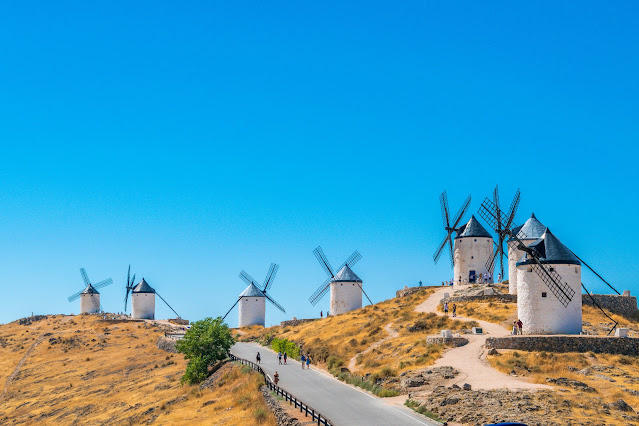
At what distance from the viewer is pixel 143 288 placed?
340ft

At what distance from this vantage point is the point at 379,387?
34500mm

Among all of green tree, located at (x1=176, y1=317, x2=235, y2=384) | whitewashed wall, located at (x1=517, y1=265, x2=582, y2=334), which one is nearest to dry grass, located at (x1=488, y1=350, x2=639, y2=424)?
whitewashed wall, located at (x1=517, y1=265, x2=582, y2=334)

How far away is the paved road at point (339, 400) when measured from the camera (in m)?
26.7

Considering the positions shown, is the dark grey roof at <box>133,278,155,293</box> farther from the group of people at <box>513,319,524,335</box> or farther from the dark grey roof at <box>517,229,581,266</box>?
the dark grey roof at <box>517,229,581,266</box>

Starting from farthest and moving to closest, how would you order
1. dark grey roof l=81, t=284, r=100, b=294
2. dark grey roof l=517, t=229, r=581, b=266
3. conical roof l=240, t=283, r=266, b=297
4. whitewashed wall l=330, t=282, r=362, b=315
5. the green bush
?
1. dark grey roof l=81, t=284, r=100, b=294
2. conical roof l=240, t=283, r=266, b=297
3. whitewashed wall l=330, t=282, r=362, b=315
4. the green bush
5. dark grey roof l=517, t=229, r=581, b=266

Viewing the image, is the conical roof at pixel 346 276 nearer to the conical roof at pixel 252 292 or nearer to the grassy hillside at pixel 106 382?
the conical roof at pixel 252 292

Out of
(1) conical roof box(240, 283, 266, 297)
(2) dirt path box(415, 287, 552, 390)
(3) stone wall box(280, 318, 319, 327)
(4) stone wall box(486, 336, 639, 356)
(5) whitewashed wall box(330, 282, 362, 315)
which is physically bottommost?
(2) dirt path box(415, 287, 552, 390)

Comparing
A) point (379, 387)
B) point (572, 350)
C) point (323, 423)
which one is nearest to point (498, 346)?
point (572, 350)

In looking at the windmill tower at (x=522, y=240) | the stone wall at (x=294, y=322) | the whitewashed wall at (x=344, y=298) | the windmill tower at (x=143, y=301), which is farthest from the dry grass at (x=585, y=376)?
the windmill tower at (x=143, y=301)

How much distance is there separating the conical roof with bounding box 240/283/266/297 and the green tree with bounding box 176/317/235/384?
32.9 metres

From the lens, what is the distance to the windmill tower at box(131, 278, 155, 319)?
340 ft

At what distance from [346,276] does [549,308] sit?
38891mm

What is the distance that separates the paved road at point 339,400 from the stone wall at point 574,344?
34.5 ft

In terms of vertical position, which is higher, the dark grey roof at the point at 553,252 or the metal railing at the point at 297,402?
the dark grey roof at the point at 553,252
